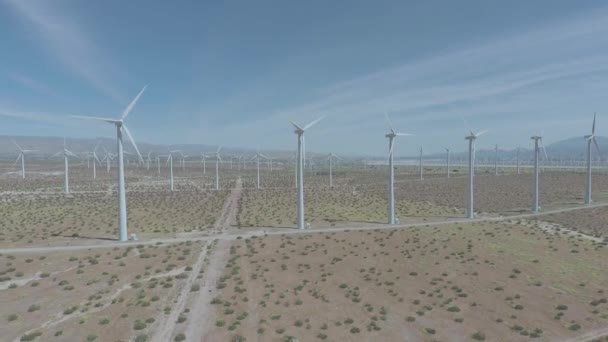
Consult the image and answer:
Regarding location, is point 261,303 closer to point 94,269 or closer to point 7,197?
point 94,269

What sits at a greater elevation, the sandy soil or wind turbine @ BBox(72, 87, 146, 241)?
wind turbine @ BBox(72, 87, 146, 241)

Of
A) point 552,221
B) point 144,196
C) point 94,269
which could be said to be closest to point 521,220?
point 552,221

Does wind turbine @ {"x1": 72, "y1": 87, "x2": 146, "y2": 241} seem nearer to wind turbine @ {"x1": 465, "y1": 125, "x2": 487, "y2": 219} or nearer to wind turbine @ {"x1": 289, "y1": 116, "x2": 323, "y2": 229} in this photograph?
wind turbine @ {"x1": 289, "y1": 116, "x2": 323, "y2": 229}

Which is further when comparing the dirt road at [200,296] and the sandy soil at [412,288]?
the sandy soil at [412,288]

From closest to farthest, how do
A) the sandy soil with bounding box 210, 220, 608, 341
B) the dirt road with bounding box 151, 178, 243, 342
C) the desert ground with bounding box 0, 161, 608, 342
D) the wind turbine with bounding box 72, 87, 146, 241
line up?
the dirt road with bounding box 151, 178, 243, 342, the desert ground with bounding box 0, 161, 608, 342, the sandy soil with bounding box 210, 220, 608, 341, the wind turbine with bounding box 72, 87, 146, 241

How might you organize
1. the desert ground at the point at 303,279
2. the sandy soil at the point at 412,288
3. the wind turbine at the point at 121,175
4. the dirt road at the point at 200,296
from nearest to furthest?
the dirt road at the point at 200,296 → the desert ground at the point at 303,279 → the sandy soil at the point at 412,288 → the wind turbine at the point at 121,175

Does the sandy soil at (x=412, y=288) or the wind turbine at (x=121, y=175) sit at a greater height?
the wind turbine at (x=121, y=175)

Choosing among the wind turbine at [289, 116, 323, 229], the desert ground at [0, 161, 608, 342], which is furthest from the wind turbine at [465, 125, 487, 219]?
the wind turbine at [289, 116, 323, 229]

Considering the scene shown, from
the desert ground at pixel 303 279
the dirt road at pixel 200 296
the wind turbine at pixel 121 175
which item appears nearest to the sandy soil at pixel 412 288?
the desert ground at pixel 303 279

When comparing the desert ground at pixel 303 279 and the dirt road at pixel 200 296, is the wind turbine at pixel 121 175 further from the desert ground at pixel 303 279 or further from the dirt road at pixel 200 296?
the dirt road at pixel 200 296
